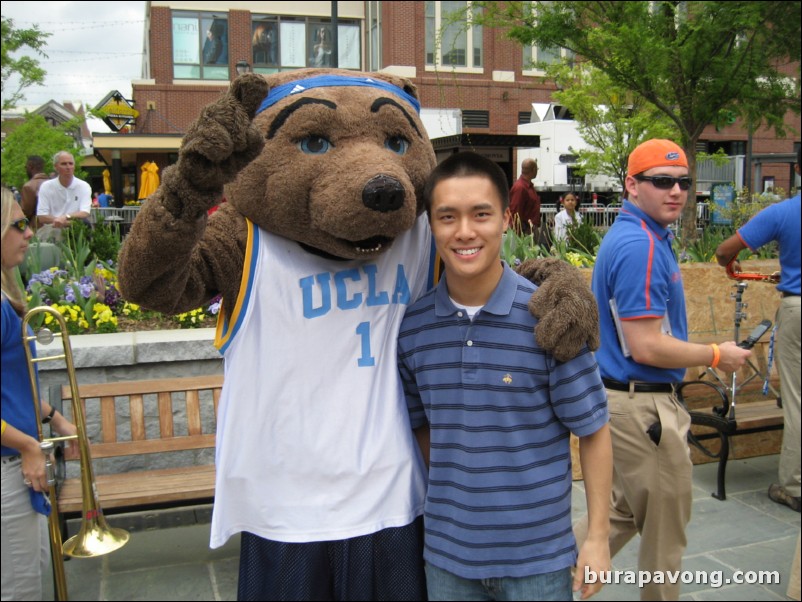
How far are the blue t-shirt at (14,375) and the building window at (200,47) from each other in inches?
723

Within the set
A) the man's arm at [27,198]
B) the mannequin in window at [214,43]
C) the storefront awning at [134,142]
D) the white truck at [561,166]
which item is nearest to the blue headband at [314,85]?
the man's arm at [27,198]

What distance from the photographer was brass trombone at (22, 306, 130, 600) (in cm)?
97

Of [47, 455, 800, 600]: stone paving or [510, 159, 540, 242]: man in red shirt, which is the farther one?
[510, 159, 540, 242]: man in red shirt

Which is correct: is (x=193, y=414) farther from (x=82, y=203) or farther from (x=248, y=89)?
(x=248, y=89)

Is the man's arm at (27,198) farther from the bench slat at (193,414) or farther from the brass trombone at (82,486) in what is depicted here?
the bench slat at (193,414)

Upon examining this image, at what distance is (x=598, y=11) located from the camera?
7434 millimetres

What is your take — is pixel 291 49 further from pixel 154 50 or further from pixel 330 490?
pixel 330 490

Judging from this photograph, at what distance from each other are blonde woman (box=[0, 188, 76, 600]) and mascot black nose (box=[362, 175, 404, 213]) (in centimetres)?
91

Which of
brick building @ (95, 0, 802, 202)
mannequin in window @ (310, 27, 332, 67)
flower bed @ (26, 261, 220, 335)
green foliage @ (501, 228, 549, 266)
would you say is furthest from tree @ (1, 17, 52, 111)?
mannequin in window @ (310, 27, 332, 67)

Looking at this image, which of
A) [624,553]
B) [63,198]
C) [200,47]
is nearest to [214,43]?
[200,47]

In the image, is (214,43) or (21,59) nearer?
(21,59)

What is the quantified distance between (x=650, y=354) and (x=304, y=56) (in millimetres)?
21532

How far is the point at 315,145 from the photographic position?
76.7 inches

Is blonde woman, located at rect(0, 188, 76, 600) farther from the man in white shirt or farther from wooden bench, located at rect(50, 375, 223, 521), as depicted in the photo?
the man in white shirt
